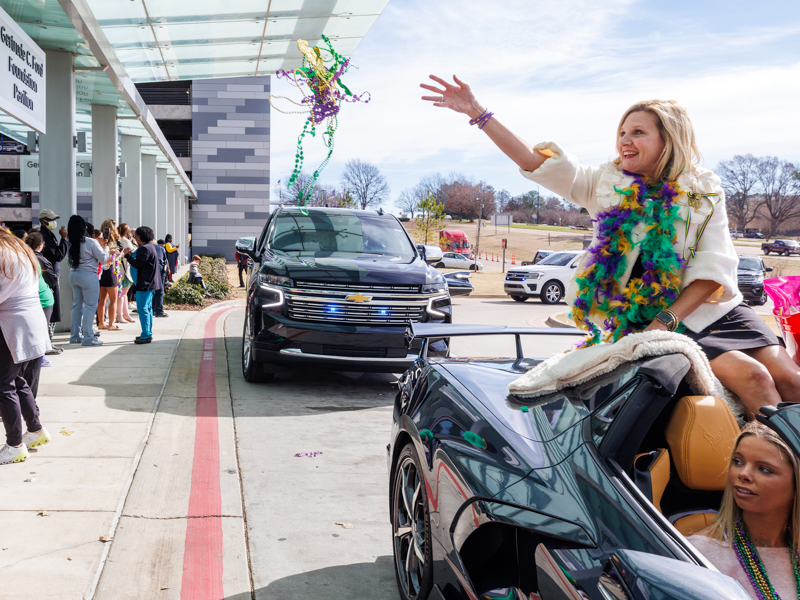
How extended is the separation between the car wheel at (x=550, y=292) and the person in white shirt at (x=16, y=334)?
1922 cm

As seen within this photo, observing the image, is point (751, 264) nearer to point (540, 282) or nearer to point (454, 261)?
point (540, 282)

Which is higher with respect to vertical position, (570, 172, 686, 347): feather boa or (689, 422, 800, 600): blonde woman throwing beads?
(570, 172, 686, 347): feather boa

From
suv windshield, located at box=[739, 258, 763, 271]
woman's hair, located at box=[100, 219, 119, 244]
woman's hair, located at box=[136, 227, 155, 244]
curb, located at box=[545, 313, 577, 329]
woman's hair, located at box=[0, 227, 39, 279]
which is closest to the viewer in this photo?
Result: woman's hair, located at box=[0, 227, 39, 279]

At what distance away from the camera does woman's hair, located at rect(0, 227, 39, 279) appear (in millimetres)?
4730

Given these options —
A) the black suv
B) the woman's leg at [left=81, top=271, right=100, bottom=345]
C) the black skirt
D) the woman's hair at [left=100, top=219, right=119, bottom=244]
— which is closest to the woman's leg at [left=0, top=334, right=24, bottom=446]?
the black suv

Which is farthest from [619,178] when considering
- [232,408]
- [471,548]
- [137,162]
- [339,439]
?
[137,162]

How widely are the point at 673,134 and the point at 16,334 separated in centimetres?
429

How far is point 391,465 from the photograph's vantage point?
11.4 ft

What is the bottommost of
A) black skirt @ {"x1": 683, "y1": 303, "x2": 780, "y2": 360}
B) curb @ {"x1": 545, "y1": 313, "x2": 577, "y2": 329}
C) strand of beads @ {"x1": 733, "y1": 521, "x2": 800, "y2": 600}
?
curb @ {"x1": 545, "y1": 313, "x2": 577, "y2": 329}

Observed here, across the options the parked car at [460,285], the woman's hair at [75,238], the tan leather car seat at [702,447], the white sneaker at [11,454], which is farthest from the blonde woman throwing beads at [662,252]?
the parked car at [460,285]

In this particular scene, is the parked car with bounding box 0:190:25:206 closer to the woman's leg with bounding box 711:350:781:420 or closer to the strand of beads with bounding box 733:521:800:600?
the woman's leg with bounding box 711:350:781:420

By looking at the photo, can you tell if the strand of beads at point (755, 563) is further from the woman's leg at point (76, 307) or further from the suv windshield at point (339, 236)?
the woman's leg at point (76, 307)

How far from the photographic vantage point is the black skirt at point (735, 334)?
242 cm

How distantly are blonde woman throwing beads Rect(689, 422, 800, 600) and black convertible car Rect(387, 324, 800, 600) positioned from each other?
69 mm
